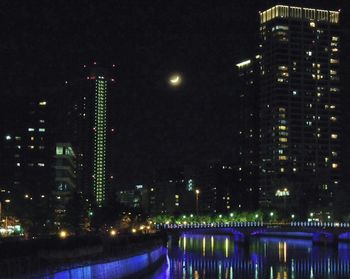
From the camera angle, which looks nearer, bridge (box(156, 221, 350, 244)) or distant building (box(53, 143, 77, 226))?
bridge (box(156, 221, 350, 244))

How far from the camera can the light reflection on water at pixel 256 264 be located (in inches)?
3375

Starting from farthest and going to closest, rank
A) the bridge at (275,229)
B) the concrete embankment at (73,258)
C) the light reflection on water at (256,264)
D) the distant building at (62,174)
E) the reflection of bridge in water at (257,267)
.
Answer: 1. the distant building at (62,174)
2. the bridge at (275,229)
3. the reflection of bridge in water at (257,267)
4. the light reflection on water at (256,264)
5. the concrete embankment at (73,258)

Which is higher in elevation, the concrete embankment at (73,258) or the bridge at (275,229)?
the concrete embankment at (73,258)

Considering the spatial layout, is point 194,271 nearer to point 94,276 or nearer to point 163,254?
point 163,254

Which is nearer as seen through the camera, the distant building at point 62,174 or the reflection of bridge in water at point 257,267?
the reflection of bridge in water at point 257,267

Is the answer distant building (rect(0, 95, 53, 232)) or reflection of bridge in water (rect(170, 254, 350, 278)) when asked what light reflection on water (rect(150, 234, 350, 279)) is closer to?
reflection of bridge in water (rect(170, 254, 350, 278))

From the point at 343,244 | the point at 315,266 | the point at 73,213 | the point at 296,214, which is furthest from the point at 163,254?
the point at 296,214

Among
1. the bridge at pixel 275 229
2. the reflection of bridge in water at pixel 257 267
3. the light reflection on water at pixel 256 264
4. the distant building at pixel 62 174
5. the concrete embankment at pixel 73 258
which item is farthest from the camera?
the distant building at pixel 62 174

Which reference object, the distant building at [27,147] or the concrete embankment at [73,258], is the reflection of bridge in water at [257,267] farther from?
the distant building at [27,147]

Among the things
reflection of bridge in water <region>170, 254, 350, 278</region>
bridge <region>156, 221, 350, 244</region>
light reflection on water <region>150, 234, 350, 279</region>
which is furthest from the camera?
bridge <region>156, 221, 350, 244</region>

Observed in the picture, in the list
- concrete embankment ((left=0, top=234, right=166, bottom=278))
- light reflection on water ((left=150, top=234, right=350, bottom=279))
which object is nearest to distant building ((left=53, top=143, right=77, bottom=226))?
light reflection on water ((left=150, top=234, right=350, bottom=279))

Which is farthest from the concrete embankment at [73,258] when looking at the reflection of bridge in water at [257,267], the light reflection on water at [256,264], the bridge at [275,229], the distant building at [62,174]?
the distant building at [62,174]

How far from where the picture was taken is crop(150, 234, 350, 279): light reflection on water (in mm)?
85719

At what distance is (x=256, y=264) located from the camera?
328ft
